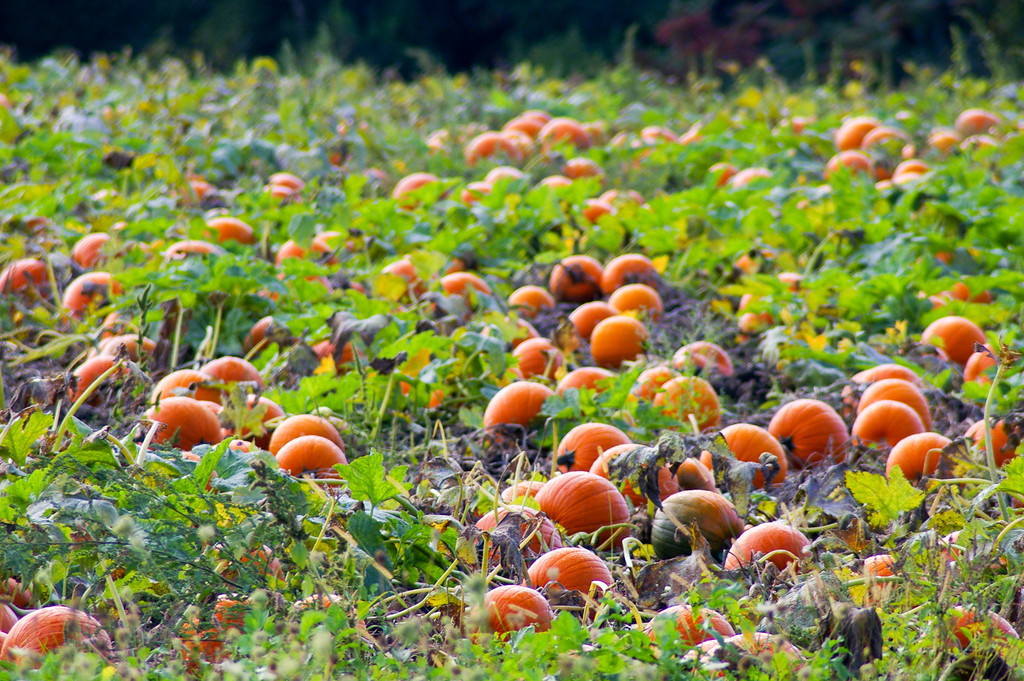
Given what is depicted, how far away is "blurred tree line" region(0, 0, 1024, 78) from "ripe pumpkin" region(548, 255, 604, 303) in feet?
31.0

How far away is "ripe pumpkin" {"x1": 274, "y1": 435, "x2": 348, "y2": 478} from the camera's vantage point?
2.02 metres

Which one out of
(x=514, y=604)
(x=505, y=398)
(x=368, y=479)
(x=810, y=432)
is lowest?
(x=810, y=432)

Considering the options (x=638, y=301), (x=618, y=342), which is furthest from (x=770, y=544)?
(x=638, y=301)

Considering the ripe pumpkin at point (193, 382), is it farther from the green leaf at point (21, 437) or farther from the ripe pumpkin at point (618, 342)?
the ripe pumpkin at point (618, 342)

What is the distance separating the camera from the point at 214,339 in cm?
270

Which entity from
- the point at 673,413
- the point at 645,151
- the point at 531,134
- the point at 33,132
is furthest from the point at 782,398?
the point at 33,132

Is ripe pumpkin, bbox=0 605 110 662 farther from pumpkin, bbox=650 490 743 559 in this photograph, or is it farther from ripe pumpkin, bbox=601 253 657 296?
ripe pumpkin, bbox=601 253 657 296

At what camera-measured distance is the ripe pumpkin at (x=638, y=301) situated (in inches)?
126

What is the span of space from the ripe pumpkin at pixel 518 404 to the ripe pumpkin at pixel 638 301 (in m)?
0.84

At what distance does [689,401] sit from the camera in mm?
2338

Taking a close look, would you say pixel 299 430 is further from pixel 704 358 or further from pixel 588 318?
pixel 588 318

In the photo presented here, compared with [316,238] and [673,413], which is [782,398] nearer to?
[673,413]

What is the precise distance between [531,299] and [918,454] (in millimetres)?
1421

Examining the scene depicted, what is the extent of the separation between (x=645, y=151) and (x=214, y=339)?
3.01 m
